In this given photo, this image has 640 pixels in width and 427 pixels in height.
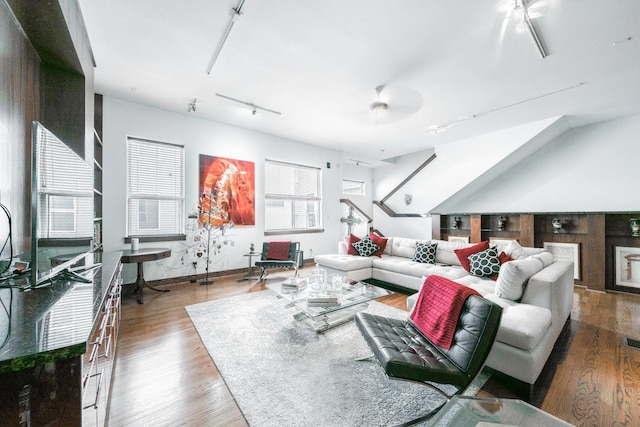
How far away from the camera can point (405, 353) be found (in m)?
1.58

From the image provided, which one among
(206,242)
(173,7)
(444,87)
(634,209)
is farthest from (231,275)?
(634,209)

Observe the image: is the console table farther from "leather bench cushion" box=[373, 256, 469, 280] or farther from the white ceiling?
"leather bench cushion" box=[373, 256, 469, 280]

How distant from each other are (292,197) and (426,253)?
3.25 m

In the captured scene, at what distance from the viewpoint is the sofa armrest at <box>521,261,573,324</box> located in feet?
7.07

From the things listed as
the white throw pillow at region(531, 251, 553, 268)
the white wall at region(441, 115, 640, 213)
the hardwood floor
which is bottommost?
the hardwood floor

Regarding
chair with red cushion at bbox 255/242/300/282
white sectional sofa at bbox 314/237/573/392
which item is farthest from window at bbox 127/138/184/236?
white sectional sofa at bbox 314/237/573/392

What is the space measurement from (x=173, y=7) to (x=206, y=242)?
353 cm

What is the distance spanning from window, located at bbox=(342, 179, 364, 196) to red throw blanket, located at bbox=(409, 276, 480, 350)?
6.48m

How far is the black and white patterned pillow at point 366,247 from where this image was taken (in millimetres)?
4582

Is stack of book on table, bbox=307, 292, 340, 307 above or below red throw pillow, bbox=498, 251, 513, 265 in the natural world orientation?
below

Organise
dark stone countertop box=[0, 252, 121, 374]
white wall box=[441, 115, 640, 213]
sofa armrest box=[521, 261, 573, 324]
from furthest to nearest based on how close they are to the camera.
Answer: white wall box=[441, 115, 640, 213]
sofa armrest box=[521, 261, 573, 324]
dark stone countertop box=[0, 252, 121, 374]

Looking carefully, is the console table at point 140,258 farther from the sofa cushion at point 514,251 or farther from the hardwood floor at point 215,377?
the sofa cushion at point 514,251

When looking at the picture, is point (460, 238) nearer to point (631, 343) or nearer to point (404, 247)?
point (404, 247)

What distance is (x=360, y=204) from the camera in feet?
27.6
